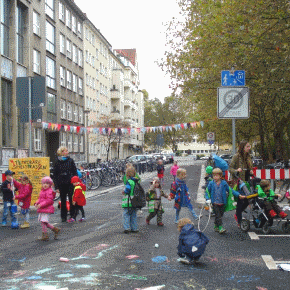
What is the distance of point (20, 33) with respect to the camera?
34.6 m

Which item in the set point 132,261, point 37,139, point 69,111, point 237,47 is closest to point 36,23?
point 37,139

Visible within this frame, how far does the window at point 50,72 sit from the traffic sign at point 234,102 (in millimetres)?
28912

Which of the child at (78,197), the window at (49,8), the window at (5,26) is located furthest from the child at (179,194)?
the window at (49,8)

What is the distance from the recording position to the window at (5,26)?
101ft

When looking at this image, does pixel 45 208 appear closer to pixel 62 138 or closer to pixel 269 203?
pixel 269 203

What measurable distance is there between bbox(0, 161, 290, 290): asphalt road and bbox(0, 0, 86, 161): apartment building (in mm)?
21042

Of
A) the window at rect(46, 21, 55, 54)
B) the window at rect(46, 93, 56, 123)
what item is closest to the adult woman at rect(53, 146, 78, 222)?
the window at rect(46, 93, 56, 123)

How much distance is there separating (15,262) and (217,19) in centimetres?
1556

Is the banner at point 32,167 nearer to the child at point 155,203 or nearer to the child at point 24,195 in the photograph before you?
the child at point 24,195

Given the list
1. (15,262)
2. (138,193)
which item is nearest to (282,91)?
(138,193)

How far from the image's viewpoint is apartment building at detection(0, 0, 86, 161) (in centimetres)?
3148

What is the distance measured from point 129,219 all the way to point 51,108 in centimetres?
3294

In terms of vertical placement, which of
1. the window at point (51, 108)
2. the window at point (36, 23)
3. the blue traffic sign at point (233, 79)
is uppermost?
the window at point (36, 23)

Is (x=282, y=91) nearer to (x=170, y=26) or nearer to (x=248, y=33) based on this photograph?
(x=248, y=33)
